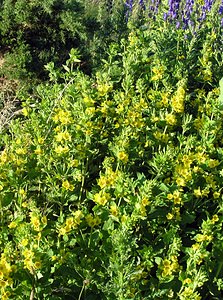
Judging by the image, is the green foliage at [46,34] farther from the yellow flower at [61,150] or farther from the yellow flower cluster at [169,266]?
the yellow flower cluster at [169,266]

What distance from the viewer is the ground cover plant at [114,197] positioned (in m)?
1.58

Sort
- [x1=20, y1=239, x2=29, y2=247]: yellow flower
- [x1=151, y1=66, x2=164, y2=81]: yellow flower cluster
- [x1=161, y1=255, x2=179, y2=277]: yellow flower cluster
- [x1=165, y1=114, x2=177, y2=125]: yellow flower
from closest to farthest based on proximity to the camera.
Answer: [x1=20, y1=239, x2=29, y2=247]: yellow flower
[x1=161, y1=255, x2=179, y2=277]: yellow flower cluster
[x1=165, y1=114, x2=177, y2=125]: yellow flower
[x1=151, y1=66, x2=164, y2=81]: yellow flower cluster

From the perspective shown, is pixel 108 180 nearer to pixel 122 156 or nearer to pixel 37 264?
pixel 122 156

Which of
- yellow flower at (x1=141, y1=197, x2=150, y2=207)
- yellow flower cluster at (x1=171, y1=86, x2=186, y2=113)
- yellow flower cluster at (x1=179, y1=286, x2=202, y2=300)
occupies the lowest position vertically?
yellow flower cluster at (x1=179, y1=286, x2=202, y2=300)

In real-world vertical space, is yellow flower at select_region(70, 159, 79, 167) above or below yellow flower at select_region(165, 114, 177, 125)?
below

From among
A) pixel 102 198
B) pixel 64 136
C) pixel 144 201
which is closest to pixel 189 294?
pixel 144 201

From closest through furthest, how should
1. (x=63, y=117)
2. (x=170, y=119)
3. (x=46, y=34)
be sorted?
(x=63, y=117), (x=170, y=119), (x=46, y=34)

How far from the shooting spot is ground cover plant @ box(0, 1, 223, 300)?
1.58 metres

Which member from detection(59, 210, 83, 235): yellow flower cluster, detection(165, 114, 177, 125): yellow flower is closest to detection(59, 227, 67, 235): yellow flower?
detection(59, 210, 83, 235): yellow flower cluster

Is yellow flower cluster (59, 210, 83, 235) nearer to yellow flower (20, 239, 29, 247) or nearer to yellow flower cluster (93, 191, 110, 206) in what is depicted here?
yellow flower cluster (93, 191, 110, 206)

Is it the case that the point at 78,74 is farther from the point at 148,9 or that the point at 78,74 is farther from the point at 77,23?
the point at 148,9

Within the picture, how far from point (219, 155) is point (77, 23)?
2.77 metres

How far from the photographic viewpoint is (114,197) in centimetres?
193

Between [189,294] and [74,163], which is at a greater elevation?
[74,163]
